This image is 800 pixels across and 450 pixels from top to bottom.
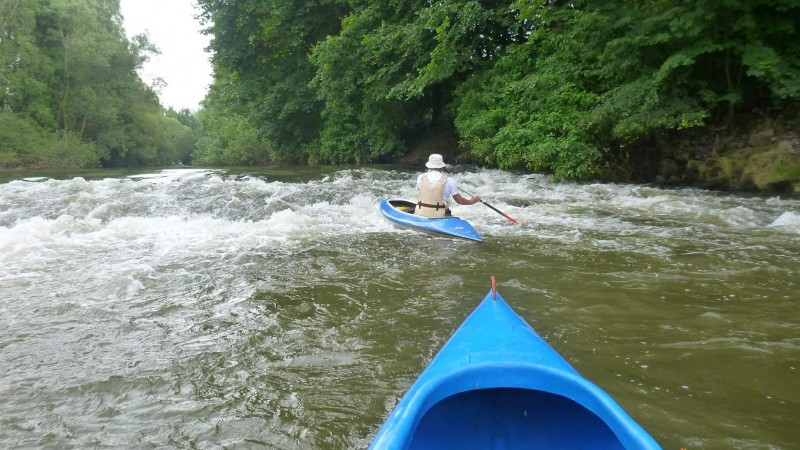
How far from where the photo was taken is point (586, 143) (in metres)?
9.84

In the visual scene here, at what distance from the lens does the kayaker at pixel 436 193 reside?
21.9 feet

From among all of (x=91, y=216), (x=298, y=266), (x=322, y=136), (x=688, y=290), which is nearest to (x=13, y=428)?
(x=298, y=266)

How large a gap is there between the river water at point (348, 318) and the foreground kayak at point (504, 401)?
1.59 ft

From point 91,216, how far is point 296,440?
740 cm

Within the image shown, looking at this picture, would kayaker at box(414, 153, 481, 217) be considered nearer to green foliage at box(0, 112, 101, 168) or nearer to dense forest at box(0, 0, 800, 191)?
dense forest at box(0, 0, 800, 191)

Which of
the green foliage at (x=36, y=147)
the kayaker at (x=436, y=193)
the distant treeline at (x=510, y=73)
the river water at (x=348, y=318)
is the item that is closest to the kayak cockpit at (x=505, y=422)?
the river water at (x=348, y=318)

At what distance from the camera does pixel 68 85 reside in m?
31.3

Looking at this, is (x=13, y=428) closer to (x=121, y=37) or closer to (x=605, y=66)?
(x=605, y=66)

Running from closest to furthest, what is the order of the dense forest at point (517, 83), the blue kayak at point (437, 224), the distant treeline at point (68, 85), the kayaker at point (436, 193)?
the blue kayak at point (437, 224)
the kayaker at point (436, 193)
the dense forest at point (517, 83)
the distant treeline at point (68, 85)

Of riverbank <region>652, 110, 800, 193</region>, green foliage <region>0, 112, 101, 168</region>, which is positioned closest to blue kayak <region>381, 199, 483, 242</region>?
riverbank <region>652, 110, 800, 193</region>

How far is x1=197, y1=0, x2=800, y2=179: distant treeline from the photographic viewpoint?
789cm

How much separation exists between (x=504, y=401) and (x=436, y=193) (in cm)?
484

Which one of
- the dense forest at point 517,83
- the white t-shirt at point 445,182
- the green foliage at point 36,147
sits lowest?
the green foliage at point 36,147

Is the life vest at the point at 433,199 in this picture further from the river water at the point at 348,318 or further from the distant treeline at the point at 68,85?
the distant treeline at the point at 68,85
